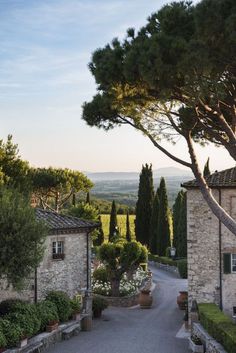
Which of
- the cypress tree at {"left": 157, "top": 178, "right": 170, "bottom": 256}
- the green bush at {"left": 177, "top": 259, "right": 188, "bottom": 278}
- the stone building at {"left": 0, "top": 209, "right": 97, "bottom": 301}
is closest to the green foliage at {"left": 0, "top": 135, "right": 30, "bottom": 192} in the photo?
the stone building at {"left": 0, "top": 209, "right": 97, "bottom": 301}

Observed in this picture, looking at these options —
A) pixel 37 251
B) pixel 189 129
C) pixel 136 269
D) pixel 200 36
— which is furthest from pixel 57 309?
pixel 136 269

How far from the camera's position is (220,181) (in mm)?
23375

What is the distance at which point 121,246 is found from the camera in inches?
1330

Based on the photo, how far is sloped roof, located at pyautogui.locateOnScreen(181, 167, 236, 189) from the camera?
2309cm

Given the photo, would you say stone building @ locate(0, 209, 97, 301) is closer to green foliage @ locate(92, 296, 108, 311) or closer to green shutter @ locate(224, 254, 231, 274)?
green foliage @ locate(92, 296, 108, 311)

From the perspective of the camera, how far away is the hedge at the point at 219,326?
1602 cm

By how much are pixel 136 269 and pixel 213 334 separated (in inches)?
796

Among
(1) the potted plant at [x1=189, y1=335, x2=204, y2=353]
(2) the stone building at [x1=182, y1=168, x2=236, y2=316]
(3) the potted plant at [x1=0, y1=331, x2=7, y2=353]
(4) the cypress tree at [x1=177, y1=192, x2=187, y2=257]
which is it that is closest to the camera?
(3) the potted plant at [x1=0, y1=331, x2=7, y2=353]

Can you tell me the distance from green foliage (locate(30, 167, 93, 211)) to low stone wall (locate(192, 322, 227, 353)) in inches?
1391

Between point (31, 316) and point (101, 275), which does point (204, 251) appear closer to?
point (31, 316)

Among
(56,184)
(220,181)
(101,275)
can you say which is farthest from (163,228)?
(220,181)

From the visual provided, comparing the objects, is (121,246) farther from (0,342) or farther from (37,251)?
(0,342)

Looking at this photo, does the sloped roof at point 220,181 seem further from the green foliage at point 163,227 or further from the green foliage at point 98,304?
the green foliage at point 163,227

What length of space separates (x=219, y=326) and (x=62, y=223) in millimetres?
10092
